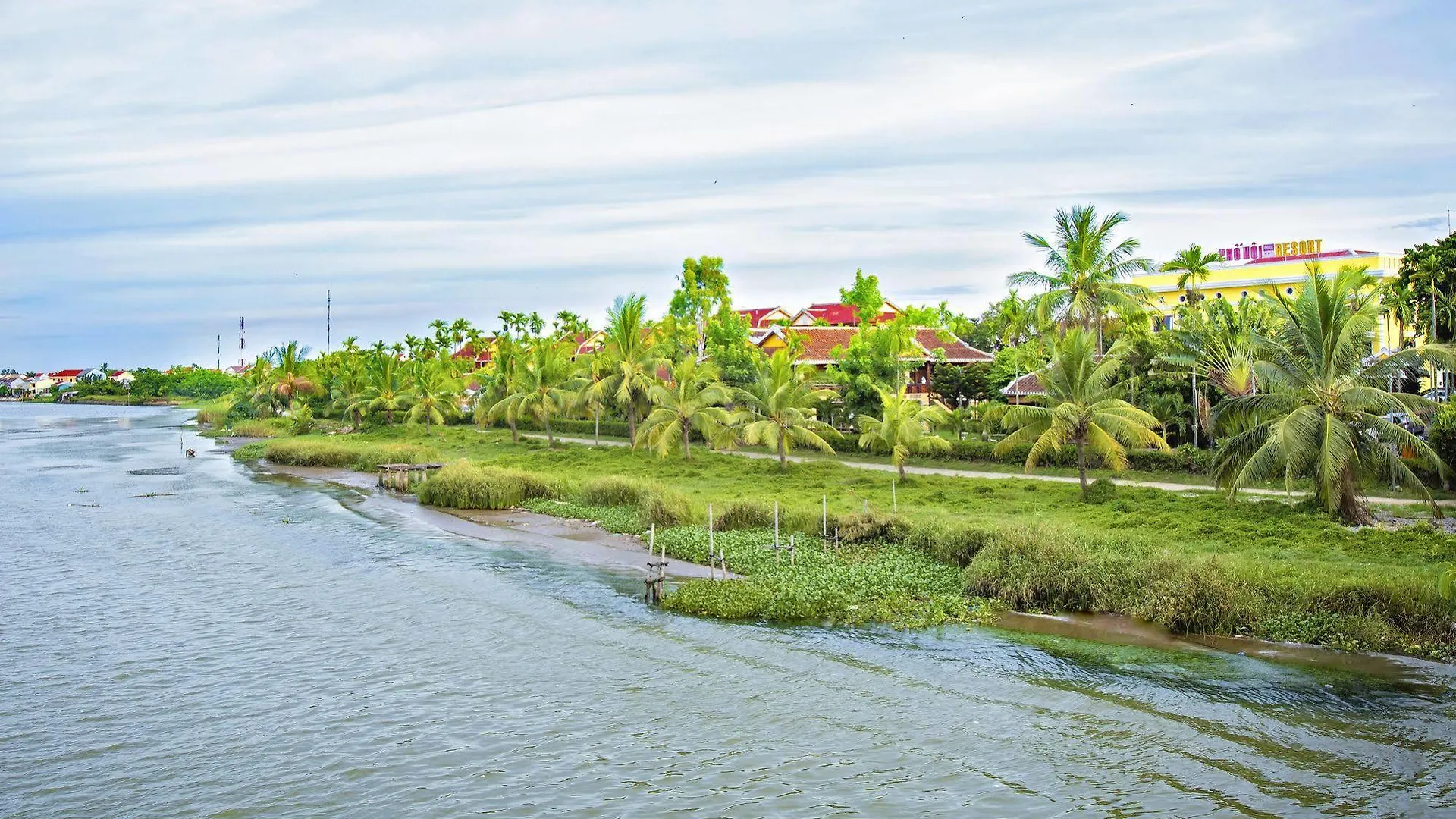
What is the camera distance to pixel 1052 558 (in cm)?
1888

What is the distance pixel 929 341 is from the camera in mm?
60312

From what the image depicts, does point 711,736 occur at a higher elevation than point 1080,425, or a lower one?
lower

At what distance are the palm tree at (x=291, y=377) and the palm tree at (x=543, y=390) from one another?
87.6 ft

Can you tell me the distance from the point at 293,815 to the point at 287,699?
13.4 feet

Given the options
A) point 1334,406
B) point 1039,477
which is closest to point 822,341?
point 1039,477

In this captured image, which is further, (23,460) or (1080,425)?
(23,460)

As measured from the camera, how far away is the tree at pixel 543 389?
1879 inches

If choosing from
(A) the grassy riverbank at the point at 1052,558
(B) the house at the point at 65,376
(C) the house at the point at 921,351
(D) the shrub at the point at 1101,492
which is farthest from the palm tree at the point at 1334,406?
(B) the house at the point at 65,376

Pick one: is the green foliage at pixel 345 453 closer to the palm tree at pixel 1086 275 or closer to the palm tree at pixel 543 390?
the palm tree at pixel 543 390

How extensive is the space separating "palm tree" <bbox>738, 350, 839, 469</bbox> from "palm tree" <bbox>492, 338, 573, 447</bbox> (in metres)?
13.5

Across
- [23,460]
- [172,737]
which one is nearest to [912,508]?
[172,737]

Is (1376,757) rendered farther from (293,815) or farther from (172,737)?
(172,737)

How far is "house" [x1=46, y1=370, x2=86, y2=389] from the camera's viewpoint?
190188mm

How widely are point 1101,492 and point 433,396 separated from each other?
41.2 m
